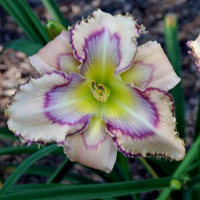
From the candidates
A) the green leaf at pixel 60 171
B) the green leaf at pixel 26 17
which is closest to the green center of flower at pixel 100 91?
the green leaf at pixel 60 171

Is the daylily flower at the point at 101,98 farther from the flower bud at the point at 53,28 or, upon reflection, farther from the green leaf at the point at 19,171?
the green leaf at the point at 19,171

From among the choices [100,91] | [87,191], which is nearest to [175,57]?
[100,91]

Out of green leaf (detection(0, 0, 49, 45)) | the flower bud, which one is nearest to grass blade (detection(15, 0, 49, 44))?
green leaf (detection(0, 0, 49, 45))

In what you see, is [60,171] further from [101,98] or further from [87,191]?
[101,98]

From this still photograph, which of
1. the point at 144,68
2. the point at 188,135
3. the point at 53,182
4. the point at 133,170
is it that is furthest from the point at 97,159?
the point at 188,135

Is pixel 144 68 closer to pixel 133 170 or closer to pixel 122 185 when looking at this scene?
pixel 122 185

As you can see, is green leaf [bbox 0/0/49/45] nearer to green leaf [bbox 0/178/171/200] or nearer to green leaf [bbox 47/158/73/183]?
green leaf [bbox 47/158/73/183]
